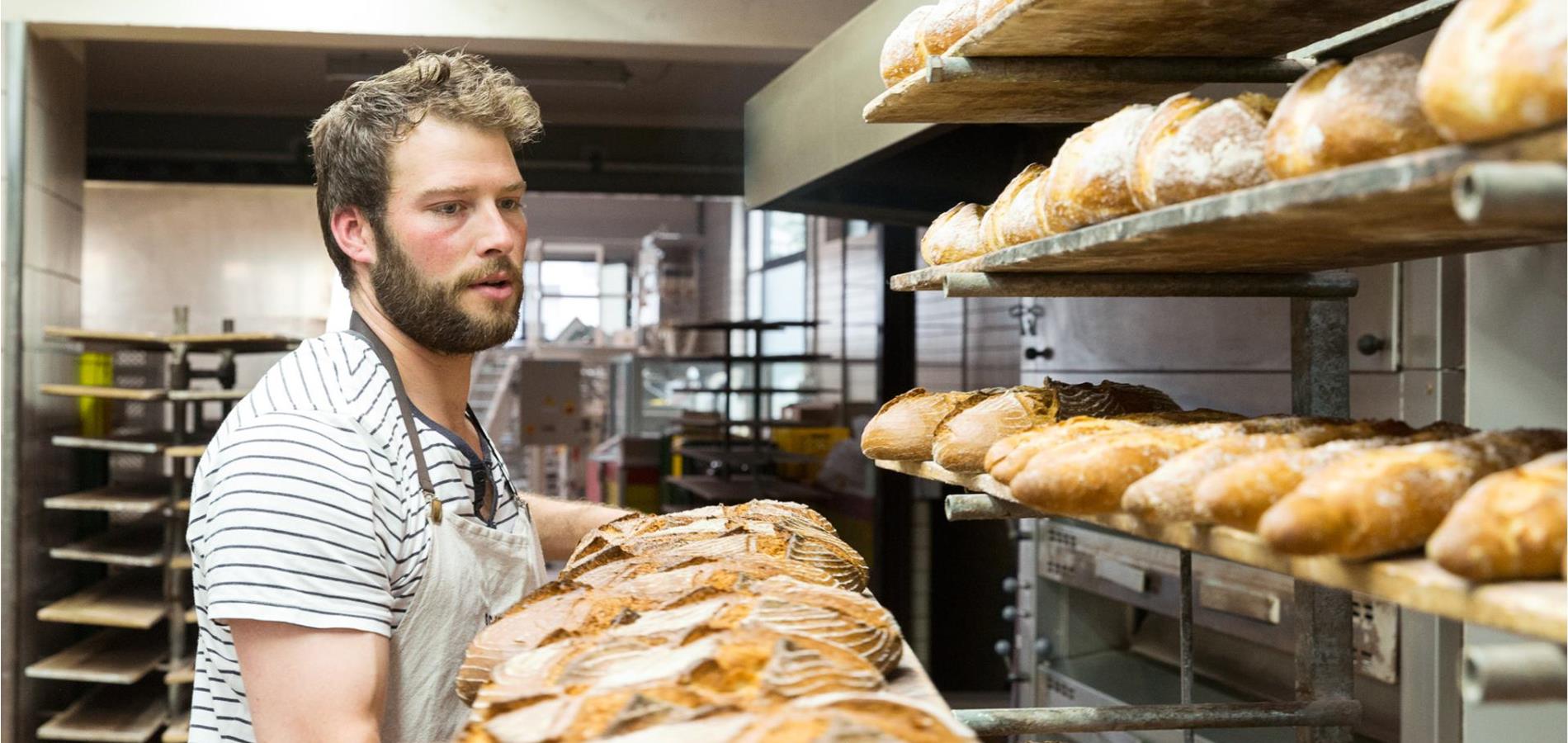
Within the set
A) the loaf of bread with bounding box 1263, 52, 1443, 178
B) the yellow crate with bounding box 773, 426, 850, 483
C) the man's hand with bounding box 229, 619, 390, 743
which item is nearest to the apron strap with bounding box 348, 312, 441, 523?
the man's hand with bounding box 229, 619, 390, 743

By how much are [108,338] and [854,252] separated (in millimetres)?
3630

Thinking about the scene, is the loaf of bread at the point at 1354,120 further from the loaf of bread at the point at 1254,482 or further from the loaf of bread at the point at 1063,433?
the loaf of bread at the point at 1063,433

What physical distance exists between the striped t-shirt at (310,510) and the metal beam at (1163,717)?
2.21ft

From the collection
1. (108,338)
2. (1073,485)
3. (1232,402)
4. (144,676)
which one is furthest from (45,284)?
(1073,485)

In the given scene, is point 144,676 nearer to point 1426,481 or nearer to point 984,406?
point 984,406

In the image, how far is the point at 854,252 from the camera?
20.9 feet

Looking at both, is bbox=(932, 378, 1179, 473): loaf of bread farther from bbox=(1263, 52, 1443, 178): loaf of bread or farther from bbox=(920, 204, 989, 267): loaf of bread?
bbox=(1263, 52, 1443, 178): loaf of bread

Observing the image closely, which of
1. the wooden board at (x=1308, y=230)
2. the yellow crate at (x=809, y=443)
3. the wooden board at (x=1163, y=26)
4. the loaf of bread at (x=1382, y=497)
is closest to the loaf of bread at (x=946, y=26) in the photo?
the wooden board at (x=1163, y=26)

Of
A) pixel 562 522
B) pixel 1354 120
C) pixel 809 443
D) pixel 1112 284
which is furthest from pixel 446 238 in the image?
pixel 809 443

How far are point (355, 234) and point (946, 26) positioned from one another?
84 cm

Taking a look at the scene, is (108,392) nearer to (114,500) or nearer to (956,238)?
(114,500)

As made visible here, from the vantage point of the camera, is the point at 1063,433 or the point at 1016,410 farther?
the point at 1016,410

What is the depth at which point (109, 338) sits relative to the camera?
386 cm

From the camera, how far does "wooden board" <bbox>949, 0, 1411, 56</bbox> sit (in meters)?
1.16
